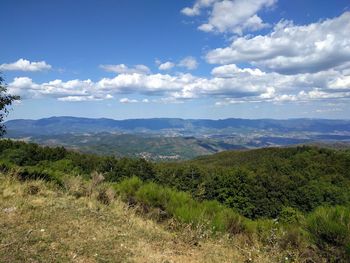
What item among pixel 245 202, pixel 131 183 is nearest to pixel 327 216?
pixel 131 183

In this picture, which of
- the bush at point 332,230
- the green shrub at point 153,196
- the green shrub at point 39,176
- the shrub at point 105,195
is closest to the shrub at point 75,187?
the shrub at point 105,195

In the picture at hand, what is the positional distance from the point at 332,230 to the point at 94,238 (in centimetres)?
395

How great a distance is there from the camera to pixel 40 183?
9.03 m

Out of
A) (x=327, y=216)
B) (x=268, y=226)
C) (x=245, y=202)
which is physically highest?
(x=327, y=216)

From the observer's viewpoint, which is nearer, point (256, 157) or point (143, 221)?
point (143, 221)

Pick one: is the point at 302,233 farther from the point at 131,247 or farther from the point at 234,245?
the point at 131,247

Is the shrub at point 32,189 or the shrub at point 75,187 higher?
the shrub at point 32,189

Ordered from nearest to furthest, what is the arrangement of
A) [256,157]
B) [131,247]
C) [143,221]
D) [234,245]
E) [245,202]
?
1. [131,247]
2. [234,245]
3. [143,221]
4. [245,202]
5. [256,157]

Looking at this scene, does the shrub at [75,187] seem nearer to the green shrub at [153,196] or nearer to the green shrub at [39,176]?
the green shrub at [39,176]

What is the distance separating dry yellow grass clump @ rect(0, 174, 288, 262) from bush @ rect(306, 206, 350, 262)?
749 millimetres

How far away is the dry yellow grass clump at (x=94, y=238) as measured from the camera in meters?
5.00

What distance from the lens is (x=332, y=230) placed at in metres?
5.18

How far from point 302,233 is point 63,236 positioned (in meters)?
4.20

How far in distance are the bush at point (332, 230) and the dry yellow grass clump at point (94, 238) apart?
0.75 metres
